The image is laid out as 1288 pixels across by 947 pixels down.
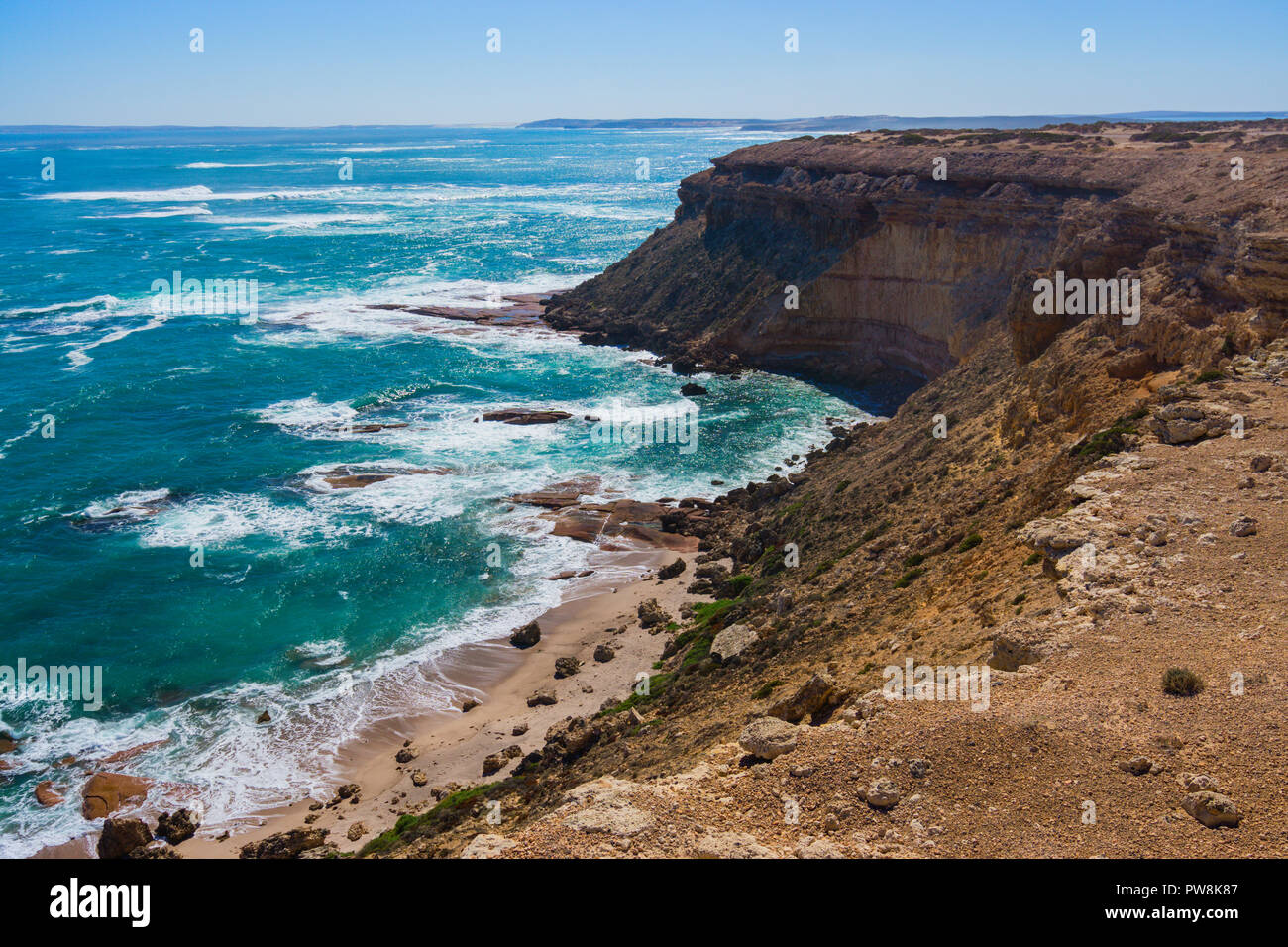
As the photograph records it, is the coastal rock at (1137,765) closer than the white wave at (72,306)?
Yes

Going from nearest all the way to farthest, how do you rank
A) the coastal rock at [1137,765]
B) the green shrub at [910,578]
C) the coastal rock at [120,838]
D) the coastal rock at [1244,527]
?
the coastal rock at [1137,765], the coastal rock at [1244,527], the green shrub at [910,578], the coastal rock at [120,838]

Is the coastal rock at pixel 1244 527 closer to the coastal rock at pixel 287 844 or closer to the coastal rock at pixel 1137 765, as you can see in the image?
the coastal rock at pixel 1137 765

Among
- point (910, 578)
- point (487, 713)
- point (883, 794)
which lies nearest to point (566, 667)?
point (487, 713)

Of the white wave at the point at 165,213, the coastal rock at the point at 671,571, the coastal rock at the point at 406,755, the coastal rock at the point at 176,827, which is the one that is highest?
the white wave at the point at 165,213

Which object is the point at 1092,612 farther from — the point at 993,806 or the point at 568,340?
the point at 568,340

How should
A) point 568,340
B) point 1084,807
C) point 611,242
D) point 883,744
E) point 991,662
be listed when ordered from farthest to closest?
Answer: 1. point 611,242
2. point 568,340
3. point 991,662
4. point 883,744
5. point 1084,807

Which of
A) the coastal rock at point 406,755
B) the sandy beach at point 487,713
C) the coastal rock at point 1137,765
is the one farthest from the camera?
the coastal rock at point 406,755

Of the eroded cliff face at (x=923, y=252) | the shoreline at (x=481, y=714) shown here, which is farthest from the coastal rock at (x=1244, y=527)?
the shoreline at (x=481, y=714)
